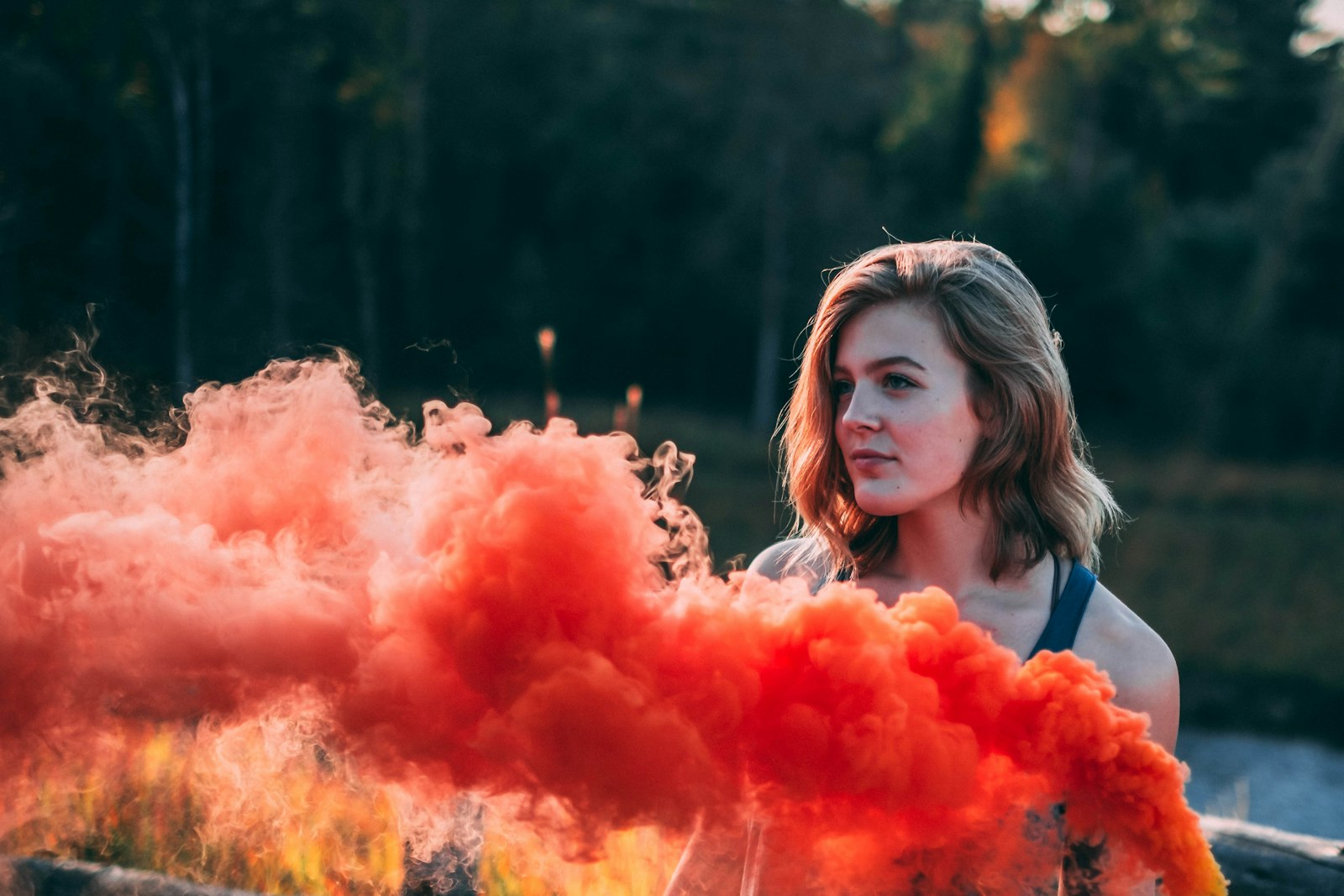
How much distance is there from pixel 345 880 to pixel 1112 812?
6.20ft

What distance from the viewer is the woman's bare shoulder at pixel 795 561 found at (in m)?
2.51

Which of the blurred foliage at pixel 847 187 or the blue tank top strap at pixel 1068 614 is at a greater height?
the blurred foliage at pixel 847 187

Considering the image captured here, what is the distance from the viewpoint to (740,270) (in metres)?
22.9

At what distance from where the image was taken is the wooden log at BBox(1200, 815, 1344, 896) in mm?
2791

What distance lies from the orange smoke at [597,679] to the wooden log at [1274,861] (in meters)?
1.34

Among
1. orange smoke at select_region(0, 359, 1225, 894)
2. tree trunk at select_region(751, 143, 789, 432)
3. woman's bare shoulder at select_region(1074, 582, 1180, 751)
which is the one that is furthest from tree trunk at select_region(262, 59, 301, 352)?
tree trunk at select_region(751, 143, 789, 432)

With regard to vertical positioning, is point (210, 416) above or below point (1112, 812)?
above

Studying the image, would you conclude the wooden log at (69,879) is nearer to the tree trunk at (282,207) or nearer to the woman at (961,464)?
the woman at (961,464)

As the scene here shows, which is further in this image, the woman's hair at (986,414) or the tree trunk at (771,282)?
the tree trunk at (771,282)

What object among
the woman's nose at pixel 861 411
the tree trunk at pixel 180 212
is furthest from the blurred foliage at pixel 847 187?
the woman's nose at pixel 861 411

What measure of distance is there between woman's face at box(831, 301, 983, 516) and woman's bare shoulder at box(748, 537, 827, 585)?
0.40 metres

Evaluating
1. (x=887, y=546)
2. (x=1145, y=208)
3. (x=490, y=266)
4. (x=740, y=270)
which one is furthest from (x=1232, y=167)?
(x=887, y=546)

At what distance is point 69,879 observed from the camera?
224 cm

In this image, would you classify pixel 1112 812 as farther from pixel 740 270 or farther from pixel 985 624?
pixel 740 270
